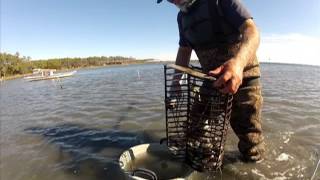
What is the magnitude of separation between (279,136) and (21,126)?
24.2ft

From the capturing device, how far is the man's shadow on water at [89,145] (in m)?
4.61

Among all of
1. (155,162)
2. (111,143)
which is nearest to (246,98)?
(155,162)

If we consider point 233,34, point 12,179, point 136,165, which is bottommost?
point 12,179

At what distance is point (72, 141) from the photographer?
634cm

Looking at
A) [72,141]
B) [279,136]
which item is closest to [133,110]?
[72,141]

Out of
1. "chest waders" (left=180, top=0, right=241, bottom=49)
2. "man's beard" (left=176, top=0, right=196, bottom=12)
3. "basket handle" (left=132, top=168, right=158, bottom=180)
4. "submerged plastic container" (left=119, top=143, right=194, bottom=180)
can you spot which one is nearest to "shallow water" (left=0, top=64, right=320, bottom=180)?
"basket handle" (left=132, top=168, right=158, bottom=180)

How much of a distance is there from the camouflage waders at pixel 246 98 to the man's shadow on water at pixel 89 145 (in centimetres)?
194

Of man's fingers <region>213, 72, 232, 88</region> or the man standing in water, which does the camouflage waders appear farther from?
man's fingers <region>213, 72, 232, 88</region>

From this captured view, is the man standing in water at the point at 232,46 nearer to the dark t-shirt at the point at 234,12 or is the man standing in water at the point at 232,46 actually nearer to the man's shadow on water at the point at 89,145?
the dark t-shirt at the point at 234,12

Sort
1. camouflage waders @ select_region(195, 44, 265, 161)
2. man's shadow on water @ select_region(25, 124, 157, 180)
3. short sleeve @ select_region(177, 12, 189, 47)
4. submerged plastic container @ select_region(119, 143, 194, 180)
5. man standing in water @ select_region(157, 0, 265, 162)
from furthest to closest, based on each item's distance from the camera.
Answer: man's shadow on water @ select_region(25, 124, 157, 180)
short sleeve @ select_region(177, 12, 189, 47)
camouflage waders @ select_region(195, 44, 265, 161)
submerged plastic container @ select_region(119, 143, 194, 180)
man standing in water @ select_region(157, 0, 265, 162)

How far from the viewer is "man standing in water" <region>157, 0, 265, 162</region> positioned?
2.92 m

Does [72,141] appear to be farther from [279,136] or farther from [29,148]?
[279,136]

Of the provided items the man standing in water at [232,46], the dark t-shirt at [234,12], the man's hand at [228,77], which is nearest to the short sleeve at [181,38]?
the man standing in water at [232,46]

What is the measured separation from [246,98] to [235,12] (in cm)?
130
